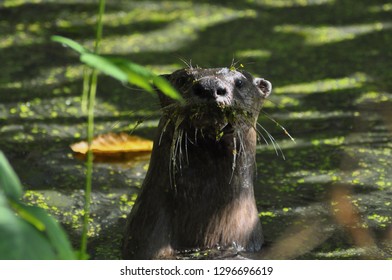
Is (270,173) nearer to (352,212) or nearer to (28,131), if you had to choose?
(352,212)

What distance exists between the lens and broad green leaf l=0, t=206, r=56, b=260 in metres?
1.42

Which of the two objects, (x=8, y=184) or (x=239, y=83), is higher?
(x=239, y=83)

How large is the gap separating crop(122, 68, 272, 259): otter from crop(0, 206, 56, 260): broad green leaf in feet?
7.47

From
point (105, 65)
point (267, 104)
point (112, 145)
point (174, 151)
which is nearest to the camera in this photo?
point (105, 65)

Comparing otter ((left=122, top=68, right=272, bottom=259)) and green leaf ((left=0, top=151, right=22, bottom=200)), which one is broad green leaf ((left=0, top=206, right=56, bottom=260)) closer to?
green leaf ((left=0, top=151, right=22, bottom=200))

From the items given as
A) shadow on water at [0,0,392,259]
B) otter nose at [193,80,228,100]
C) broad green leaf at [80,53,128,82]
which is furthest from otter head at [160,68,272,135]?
broad green leaf at [80,53,128,82]

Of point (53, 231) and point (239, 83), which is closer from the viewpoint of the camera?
point (53, 231)

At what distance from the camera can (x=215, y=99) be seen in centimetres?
359

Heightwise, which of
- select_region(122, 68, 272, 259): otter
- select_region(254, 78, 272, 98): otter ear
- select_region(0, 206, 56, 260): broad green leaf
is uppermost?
select_region(254, 78, 272, 98): otter ear

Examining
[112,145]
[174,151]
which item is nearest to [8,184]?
[174,151]

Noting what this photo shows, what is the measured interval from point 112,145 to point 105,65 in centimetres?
364

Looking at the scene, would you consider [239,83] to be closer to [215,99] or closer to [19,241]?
[215,99]

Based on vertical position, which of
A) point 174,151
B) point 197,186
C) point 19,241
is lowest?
point 19,241
